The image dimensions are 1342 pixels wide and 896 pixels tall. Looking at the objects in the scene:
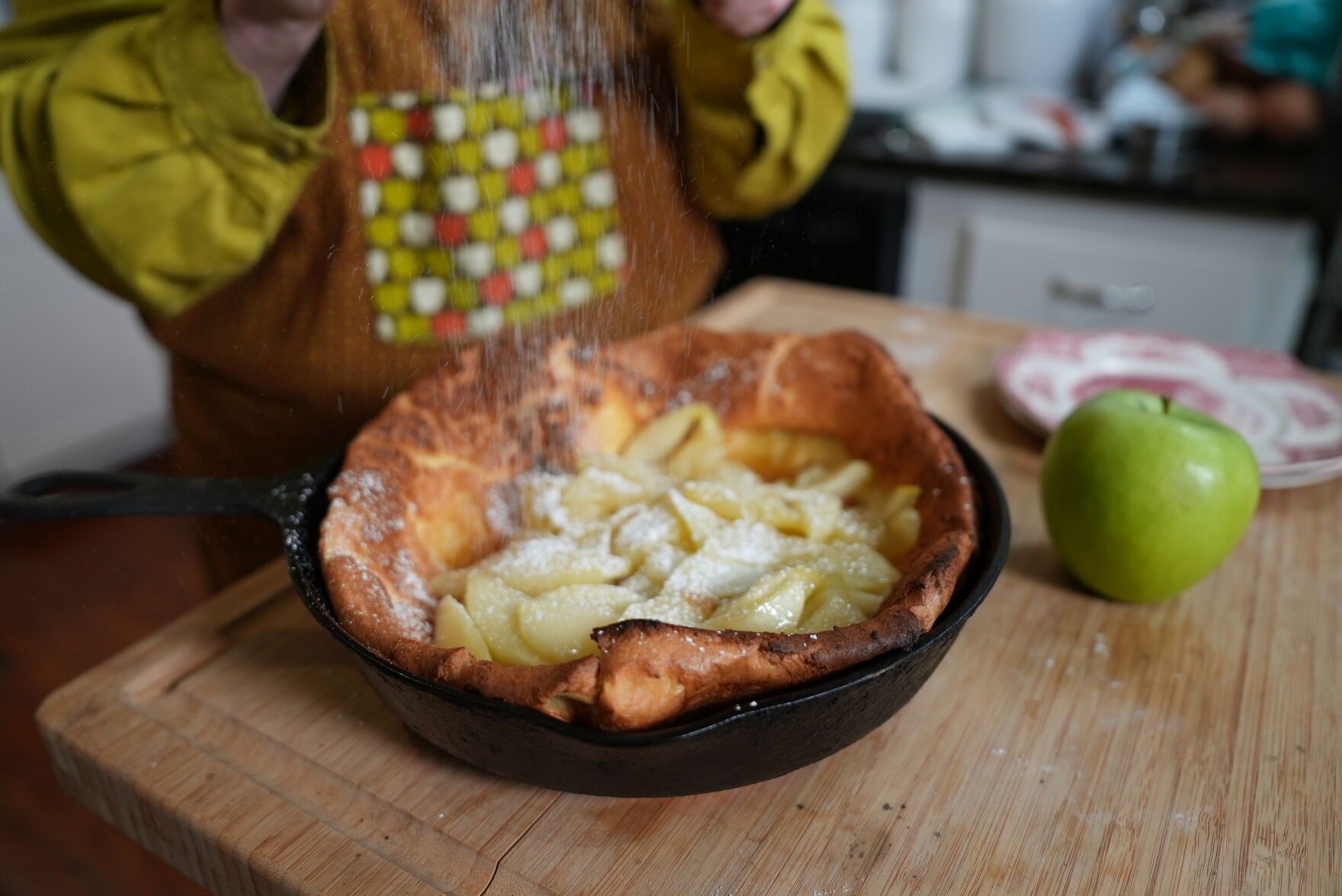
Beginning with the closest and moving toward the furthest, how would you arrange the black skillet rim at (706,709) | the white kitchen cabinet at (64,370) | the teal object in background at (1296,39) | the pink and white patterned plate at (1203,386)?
the black skillet rim at (706,709)
the pink and white patterned plate at (1203,386)
the teal object in background at (1296,39)
the white kitchen cabinet at (64,370)

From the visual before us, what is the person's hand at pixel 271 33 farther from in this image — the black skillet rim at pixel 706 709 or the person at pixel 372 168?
the black skillet rim at pixel 706 709

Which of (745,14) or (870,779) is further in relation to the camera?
(745,14)

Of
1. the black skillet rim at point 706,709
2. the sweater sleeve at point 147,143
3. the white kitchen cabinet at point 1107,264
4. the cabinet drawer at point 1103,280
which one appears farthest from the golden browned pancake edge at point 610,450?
the cabinet drawer at point 1103,280

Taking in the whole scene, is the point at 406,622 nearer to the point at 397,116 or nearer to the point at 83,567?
the point at 397,116

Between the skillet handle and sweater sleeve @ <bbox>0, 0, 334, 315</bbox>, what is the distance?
0.97 ft

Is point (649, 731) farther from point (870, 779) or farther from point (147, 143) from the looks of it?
point (147, 143)

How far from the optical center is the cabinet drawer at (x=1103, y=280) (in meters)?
1.79

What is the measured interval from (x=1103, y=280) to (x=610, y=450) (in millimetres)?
1365

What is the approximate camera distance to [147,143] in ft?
2.84

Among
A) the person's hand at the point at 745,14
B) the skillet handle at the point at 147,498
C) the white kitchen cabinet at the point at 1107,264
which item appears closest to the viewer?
the skillet handle at the point at 147,498

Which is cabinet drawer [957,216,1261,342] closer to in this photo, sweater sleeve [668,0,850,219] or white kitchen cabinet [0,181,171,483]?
sweater sleeve [668,0,850,219]

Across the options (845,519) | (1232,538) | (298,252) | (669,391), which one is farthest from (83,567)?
(1232,538)

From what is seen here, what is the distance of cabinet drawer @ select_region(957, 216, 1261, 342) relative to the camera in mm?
1788

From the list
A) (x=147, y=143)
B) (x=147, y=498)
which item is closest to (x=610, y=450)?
(x=147, y=498)
